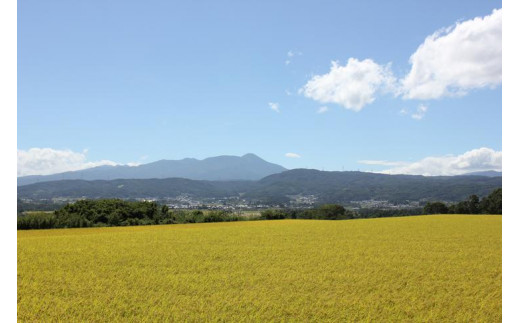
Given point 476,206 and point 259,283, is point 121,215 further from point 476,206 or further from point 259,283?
point 476,206

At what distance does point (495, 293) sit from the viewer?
534 inches

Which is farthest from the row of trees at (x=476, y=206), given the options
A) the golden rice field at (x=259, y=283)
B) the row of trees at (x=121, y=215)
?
the golden rice field at (x=259, y=283)

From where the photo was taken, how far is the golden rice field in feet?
36.8

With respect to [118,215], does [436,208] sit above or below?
below

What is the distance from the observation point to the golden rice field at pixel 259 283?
1120 centimetres

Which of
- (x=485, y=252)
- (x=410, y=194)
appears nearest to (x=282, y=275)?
(x=485, y=252)

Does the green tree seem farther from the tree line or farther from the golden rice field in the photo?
the golden rice field

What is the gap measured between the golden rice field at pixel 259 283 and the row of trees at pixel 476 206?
5045 centimetres

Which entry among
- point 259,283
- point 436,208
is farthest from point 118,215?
point 436,208

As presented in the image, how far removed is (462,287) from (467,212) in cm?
6315

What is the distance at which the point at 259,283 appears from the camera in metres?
14.4

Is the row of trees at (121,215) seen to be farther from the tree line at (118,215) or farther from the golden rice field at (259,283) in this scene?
the golden rice field at (259,283)

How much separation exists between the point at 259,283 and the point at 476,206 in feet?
223

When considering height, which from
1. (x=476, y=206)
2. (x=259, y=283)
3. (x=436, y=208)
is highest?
(x=259, y=283)
